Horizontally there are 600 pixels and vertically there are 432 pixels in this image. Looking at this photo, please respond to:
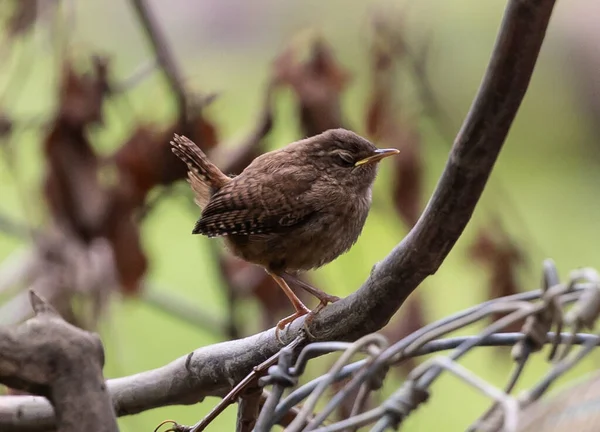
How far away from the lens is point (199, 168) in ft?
9.11

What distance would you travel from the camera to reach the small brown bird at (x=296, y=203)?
8.16 ft

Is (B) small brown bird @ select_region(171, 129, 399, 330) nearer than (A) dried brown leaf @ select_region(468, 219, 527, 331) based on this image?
Yes

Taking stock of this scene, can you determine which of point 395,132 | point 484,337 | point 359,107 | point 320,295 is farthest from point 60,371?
point 359,107

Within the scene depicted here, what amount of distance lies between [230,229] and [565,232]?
5.47 meters

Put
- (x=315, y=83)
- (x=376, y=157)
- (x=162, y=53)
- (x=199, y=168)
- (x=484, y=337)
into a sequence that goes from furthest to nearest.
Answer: (x=162, y=53) → (x=315, y=83) → (x=199, y=168) → (x=376, y=157) → (x=484, y=337)

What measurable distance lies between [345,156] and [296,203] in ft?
1.01

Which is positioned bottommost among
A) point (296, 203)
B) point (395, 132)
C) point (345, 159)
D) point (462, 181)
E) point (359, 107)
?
point (462, 181)

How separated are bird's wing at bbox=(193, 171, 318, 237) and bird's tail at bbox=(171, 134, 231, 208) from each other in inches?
7.3

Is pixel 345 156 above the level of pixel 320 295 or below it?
above

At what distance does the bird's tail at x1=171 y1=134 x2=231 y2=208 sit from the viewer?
2742mm

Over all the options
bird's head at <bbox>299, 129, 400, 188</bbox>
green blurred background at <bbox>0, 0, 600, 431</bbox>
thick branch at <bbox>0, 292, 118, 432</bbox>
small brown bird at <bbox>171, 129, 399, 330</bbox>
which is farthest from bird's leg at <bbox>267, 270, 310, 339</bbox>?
green blurred background at <bbox>0, 0, 600, 431</bbox>

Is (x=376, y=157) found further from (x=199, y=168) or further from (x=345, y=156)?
(x=199, y=168)

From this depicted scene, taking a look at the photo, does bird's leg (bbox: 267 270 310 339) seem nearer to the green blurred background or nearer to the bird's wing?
the bird's wing

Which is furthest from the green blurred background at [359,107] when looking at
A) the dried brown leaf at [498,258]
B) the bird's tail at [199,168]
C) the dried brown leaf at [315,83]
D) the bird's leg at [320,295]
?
the bird's leg at [320,295]
